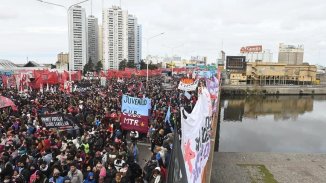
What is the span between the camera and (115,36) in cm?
13975

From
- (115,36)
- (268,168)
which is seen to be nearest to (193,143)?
(268,168)

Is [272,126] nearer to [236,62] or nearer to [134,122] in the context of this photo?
[134,122]

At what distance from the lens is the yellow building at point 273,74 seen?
8794cm

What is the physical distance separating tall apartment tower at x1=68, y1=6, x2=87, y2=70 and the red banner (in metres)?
106

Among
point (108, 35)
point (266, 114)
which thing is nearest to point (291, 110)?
point (266, 114)

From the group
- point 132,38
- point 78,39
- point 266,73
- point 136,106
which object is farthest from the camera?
point 132,38

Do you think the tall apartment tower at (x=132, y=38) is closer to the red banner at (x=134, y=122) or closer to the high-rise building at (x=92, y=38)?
the high-rise building at (x=92, y=38)

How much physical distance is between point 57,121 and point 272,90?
2806 inches

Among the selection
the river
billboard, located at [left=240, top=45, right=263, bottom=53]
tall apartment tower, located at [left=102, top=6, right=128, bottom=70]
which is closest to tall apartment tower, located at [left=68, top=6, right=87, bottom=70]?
tall apartment tower, located at [left=102, top=6, right=128, bottom=70]

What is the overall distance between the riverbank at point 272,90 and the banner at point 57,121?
64592 mm

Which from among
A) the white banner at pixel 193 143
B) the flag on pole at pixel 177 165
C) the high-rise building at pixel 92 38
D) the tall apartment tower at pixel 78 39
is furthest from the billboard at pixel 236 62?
the high-rise building at pixel 92 38

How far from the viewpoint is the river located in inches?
1137

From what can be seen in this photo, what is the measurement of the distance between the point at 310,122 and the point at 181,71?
6456 centimetres

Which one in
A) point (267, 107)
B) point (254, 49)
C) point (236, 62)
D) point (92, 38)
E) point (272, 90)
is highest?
point (92, 38)
